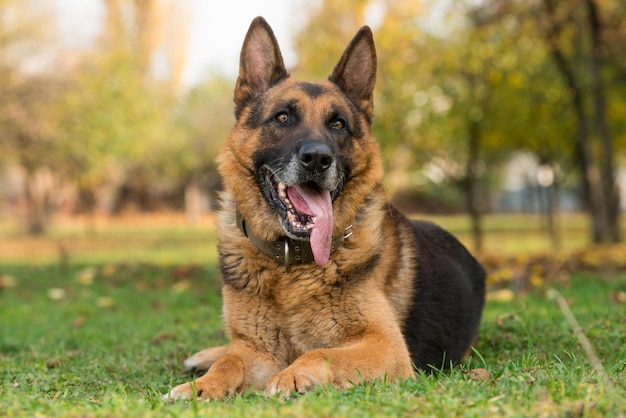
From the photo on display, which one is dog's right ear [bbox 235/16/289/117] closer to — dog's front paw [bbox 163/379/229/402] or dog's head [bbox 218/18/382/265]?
dog's head [bbox 218/18/382/265]

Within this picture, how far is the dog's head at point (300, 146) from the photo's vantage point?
15.2 feet

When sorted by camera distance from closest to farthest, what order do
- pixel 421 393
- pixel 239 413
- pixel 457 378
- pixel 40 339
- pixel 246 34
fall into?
pixel 239 413, pixel 421 393, pixel 457 378, pixel 246 34, pixel 40 339

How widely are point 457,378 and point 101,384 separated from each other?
2522 mm

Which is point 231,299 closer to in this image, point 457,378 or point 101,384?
point 101,384

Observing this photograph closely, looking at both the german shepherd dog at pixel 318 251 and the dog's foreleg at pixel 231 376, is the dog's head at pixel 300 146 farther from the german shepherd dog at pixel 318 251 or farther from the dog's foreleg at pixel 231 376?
the dog's foreleg at pixel 231 376

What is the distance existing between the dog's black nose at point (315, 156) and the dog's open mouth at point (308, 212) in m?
0.21

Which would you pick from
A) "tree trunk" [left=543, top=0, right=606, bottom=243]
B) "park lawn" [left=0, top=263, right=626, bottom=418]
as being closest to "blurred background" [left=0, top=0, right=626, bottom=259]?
"tree trunk" [left=543, top=0, right=606, bottom=243]

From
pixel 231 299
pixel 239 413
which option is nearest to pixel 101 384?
pixel 231 299

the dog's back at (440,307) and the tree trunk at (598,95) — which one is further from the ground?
the tree trunk at (598,95)

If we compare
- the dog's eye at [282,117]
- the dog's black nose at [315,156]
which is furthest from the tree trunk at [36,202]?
the dog's black nose at [315,156]

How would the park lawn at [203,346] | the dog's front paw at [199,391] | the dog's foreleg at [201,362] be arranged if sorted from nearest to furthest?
the park lawn at [203,346] < the dog's front paw at [199,391] < the dog's foreleg at [201,362]

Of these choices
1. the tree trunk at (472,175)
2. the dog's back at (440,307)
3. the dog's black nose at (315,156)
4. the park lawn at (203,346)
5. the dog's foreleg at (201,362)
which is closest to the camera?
the park lawn at (203,346)

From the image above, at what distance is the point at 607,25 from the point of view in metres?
17.3

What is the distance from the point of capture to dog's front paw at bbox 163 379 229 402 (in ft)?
13.0
